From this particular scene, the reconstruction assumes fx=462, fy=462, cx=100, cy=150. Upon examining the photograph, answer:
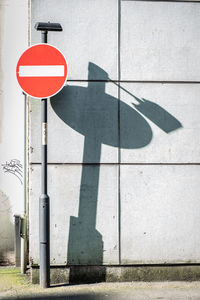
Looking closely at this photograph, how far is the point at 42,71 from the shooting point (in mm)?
5727

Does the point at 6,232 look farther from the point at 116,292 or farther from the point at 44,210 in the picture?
the point at 116,292

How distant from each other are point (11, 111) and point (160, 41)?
2.57 m

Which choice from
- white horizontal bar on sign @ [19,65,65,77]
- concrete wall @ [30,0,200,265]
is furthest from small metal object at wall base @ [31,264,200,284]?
white horizontal bar on sign @ [19,65,65,77]

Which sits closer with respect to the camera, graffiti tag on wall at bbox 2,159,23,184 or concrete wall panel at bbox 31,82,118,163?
concrete wall panel at bbox 31,82,118,163

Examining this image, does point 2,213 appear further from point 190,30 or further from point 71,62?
point 190,30

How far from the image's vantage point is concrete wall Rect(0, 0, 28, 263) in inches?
283

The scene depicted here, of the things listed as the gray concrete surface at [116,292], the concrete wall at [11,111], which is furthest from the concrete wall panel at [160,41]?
the gray concrete surface at [116,292]

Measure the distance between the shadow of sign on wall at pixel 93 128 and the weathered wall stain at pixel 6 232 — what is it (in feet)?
5.08

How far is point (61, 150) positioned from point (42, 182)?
57cm

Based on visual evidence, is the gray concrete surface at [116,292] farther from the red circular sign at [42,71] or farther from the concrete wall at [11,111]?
the red circular sign at [42,71]

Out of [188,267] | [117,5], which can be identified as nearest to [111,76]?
[117,5]

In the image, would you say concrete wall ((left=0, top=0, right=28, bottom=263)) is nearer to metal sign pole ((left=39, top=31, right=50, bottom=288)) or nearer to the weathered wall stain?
the weathered wall stain

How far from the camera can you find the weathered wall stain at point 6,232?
7234mm

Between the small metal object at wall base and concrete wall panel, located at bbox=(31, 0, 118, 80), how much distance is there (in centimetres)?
254
